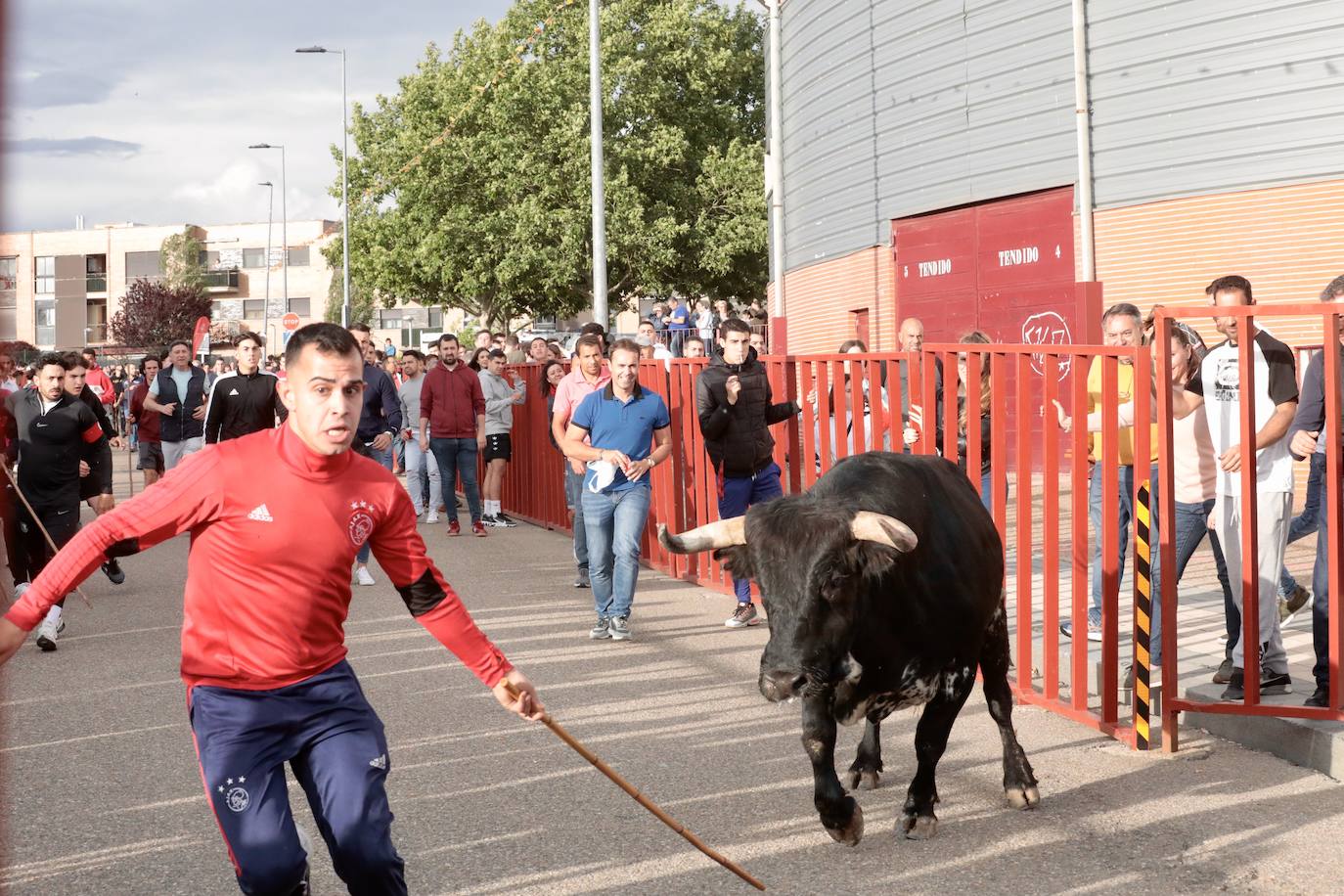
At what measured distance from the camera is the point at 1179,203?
17.7 metres

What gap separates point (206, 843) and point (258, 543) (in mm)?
2261

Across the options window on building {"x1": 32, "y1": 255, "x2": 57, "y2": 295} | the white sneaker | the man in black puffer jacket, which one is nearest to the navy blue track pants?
window on building {"x1": 32, "y1": 255, "x2": 57, "y2": 295}

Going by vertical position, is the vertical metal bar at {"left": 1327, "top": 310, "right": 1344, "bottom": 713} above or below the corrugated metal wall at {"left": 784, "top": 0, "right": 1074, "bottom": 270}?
below

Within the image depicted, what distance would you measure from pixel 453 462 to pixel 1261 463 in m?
10.8

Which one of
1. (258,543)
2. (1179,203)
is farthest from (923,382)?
(1179,203)

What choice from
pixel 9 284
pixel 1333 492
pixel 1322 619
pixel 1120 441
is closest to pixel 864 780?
pixel 1322 619

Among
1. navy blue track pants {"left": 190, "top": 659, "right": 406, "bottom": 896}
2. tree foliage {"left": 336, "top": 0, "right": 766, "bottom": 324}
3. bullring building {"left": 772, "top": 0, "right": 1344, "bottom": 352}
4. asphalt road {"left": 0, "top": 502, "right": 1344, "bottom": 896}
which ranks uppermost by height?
tree foliage {"left": 336, "top": 0, "right": 766, "bottom": 324}

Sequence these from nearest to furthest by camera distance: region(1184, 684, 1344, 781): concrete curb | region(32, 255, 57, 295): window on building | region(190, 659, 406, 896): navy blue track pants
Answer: region(32, 255, 57, 295): window on building
region(190, 659, 406, 896): navy blue track pants
region(1184, 684, 1344, 781): concrete curb

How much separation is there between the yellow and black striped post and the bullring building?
9.38 metres

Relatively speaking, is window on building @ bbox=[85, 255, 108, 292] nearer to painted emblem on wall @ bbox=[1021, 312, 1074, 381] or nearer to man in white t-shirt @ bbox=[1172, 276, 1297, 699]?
painted emblem on wall @ bbox=[1021, 312, 1074, 381]

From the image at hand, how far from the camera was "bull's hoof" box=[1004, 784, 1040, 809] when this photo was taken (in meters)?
5.85

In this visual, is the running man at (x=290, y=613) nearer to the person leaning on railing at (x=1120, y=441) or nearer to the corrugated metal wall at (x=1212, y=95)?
the person leaning on railing at (x=1120, y=441)

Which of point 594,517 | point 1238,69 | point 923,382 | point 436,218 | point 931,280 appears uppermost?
point 436,218

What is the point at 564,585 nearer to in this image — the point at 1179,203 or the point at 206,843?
the point at 206,843
